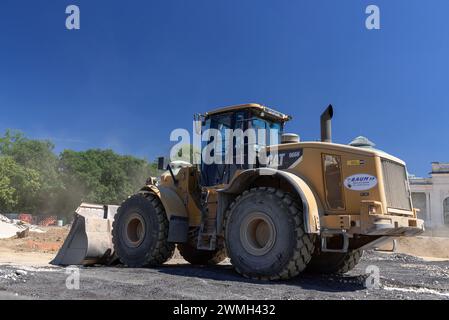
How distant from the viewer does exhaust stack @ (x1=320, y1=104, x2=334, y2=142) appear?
29.1 feet

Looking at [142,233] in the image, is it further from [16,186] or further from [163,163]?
[16,186]

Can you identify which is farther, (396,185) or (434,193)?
(434,193)

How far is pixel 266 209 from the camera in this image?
7984 millimetres

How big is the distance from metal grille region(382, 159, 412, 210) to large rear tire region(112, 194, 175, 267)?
15.0ft

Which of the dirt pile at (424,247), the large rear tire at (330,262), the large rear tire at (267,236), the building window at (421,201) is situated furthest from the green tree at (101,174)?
the large rear tire at (267,236)

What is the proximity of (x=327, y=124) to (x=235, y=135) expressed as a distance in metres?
1.83

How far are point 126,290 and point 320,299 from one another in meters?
2.64

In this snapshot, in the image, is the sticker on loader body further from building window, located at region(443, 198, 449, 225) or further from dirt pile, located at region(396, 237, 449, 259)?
building window, located at region(443, 198, 449, 225)

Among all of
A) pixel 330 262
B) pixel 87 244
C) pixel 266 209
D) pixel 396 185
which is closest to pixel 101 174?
pixel 87 244

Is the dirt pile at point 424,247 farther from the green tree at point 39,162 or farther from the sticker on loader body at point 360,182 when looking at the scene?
the green tree at point 39,162

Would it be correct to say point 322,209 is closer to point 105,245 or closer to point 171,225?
point 171,225

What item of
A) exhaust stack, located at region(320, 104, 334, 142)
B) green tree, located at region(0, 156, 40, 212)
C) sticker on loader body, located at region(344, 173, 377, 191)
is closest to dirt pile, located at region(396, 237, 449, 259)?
exhaust stack, located at region(320, 104, 334, 142)

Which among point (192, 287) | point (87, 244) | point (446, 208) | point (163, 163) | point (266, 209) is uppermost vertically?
point (163, 163)
